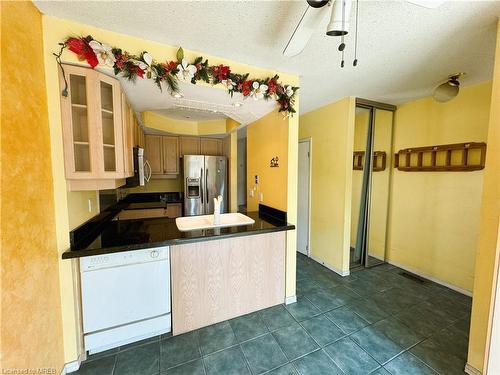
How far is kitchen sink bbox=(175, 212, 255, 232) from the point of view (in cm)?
209

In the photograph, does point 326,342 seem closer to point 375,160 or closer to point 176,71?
point 176,71

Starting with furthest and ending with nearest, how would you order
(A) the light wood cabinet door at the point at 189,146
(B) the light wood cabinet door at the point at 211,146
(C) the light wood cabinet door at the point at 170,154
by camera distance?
(B) the light wood cabinet door at the point at 211,146 < (A) the light wood cabinet door at the point at 189,146 < (C) the light wood cabinet door at the point at 170,154

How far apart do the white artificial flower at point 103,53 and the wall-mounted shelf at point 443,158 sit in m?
3.64

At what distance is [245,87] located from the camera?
190cm

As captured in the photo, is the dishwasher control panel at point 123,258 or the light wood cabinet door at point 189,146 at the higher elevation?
the light wood cabinet door at point 189,146

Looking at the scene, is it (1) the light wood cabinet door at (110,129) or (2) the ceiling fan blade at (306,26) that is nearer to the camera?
(2) the ceiling fan blade at (306,26)

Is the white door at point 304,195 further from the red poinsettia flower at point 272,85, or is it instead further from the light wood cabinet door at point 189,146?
the light wood cabinet door at point 189,146

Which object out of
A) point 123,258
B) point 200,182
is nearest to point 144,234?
point 123,258

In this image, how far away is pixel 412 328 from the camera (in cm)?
192

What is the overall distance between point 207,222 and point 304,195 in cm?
197

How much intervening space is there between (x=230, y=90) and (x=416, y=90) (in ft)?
7.82

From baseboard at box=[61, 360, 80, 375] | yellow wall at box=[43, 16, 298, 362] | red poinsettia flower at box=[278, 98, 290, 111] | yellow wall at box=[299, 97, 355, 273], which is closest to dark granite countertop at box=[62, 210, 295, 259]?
yellow wall at box=[43, 16, 298, 362]

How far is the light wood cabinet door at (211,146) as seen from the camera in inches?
172

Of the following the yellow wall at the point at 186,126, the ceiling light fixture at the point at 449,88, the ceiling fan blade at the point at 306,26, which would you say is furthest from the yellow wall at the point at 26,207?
the ceiling light fixture at the point at 449,88
